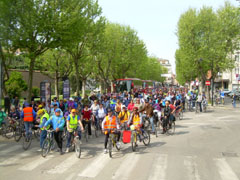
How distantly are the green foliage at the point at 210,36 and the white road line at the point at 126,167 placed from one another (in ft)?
80.3

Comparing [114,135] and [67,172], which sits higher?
[114,135]

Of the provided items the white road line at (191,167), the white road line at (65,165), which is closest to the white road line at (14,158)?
the white road line at (65,165)

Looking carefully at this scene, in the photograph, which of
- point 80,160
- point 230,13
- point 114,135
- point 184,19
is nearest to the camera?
point 80,160

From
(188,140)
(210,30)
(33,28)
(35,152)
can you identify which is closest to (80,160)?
(35,152)

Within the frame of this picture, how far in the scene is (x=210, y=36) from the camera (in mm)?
32312

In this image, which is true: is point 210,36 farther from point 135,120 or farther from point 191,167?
point 191,167

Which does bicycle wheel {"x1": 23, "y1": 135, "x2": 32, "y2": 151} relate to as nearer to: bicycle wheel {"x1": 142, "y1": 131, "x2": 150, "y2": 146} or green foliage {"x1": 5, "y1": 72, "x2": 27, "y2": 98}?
bicycle wheel {"x1": 142, "y1": 131, "x2": 150, "y2": 146}

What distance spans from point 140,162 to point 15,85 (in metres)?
33.9

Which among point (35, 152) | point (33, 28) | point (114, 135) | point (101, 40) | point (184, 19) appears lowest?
point (35, 152)

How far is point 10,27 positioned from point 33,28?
1.71m

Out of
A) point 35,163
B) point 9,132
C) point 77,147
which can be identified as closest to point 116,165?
point 77,147

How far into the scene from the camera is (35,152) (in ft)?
32.5

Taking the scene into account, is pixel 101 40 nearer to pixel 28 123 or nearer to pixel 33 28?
pixel 33 28

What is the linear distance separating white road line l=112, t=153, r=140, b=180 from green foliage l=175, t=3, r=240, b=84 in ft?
80.3
